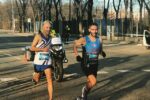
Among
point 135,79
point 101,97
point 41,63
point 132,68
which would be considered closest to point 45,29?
point 41,63

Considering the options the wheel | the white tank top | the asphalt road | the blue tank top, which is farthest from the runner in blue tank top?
the wheel

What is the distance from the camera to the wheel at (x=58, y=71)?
1473 cm

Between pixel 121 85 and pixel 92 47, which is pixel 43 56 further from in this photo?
pixel 121 85

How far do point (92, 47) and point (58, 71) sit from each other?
457 centimetres

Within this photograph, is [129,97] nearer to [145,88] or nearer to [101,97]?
[101,97]

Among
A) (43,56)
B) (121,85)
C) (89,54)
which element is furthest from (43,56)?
(121,85)

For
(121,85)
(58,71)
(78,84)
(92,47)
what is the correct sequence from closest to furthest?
(92,47), (121,85), (78,84), (58,71)

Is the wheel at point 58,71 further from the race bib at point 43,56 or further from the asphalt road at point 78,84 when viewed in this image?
the race bib at point 43,56

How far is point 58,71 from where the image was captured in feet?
48.9

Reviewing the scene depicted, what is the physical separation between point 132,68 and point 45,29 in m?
8.88

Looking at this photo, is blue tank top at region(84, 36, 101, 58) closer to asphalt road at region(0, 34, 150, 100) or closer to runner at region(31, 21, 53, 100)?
runner at region(31, 21, 53, 100)

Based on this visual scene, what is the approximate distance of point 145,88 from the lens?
43.4ft

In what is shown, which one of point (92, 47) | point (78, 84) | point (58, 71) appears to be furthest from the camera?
point (58, 71)

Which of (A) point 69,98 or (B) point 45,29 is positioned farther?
(A) point 69,98
